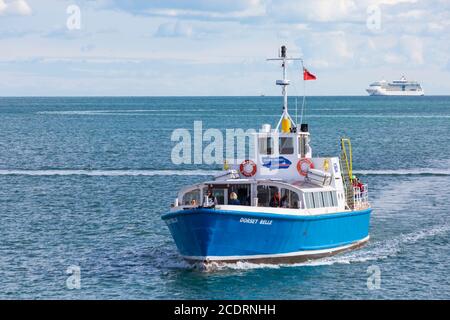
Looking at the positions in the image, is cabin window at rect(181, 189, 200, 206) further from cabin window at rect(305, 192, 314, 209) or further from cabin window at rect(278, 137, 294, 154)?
cabin window at rect(305, 192, 314, 209)

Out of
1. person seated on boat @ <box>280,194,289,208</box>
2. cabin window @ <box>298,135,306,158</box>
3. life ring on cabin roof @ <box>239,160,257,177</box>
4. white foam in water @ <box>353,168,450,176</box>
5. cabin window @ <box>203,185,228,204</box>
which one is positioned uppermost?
cabin window @ <box>298,135,306,158</box>

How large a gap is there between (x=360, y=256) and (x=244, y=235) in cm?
874

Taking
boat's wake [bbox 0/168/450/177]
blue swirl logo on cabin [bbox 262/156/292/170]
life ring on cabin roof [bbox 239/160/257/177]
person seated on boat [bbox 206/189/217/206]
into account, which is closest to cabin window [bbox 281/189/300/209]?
Result: life ring on cabin roof [bbox 239/160/257/177]

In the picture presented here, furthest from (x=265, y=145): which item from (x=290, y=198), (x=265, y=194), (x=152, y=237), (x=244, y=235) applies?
(x=152, y=237)

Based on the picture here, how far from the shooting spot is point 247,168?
4969 centimetres

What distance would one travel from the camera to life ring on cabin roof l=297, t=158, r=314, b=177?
50.7 metres

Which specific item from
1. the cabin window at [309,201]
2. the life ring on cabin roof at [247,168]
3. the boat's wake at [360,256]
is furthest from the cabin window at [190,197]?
the cabin window at [309,201]

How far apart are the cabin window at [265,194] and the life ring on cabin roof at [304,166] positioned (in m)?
2.95

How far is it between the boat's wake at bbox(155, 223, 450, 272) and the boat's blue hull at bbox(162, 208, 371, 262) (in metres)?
0.34

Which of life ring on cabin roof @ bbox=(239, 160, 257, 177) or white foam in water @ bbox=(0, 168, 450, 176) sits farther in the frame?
white foam in water @ bbox=(0, 168, 450, 176)
